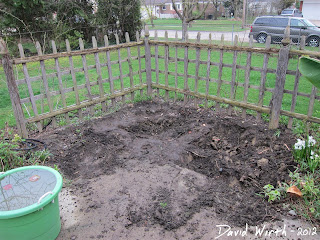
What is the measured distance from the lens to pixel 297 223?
2850mm

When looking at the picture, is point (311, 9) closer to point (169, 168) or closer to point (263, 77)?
point (263, 77)

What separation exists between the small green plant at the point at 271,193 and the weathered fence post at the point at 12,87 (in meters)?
4.03

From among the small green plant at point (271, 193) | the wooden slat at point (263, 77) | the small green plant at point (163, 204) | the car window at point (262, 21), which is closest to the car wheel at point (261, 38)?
the car window at point (262, 21)

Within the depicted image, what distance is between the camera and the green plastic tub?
2359 mm

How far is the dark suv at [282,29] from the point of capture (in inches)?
506

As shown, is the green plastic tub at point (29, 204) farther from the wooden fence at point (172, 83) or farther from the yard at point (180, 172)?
the wooden fence at point (172, 83)

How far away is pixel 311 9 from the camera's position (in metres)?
28.6

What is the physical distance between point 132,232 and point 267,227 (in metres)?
1.45

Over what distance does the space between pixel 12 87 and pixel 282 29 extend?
516 inches

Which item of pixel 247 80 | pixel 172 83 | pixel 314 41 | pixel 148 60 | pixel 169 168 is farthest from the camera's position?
pixel 314 41

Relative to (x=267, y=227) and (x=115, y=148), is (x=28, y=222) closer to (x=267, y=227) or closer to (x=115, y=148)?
(x=115, y=148)

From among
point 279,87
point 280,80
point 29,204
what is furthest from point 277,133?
point 29,204

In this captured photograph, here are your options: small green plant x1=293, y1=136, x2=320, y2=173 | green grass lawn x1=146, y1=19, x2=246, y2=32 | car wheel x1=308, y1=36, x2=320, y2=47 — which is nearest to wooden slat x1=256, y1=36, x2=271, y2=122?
small green plant x1=293, y1=136, x2=320, y2=173

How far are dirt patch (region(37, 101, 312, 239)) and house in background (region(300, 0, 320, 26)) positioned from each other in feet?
97.5
